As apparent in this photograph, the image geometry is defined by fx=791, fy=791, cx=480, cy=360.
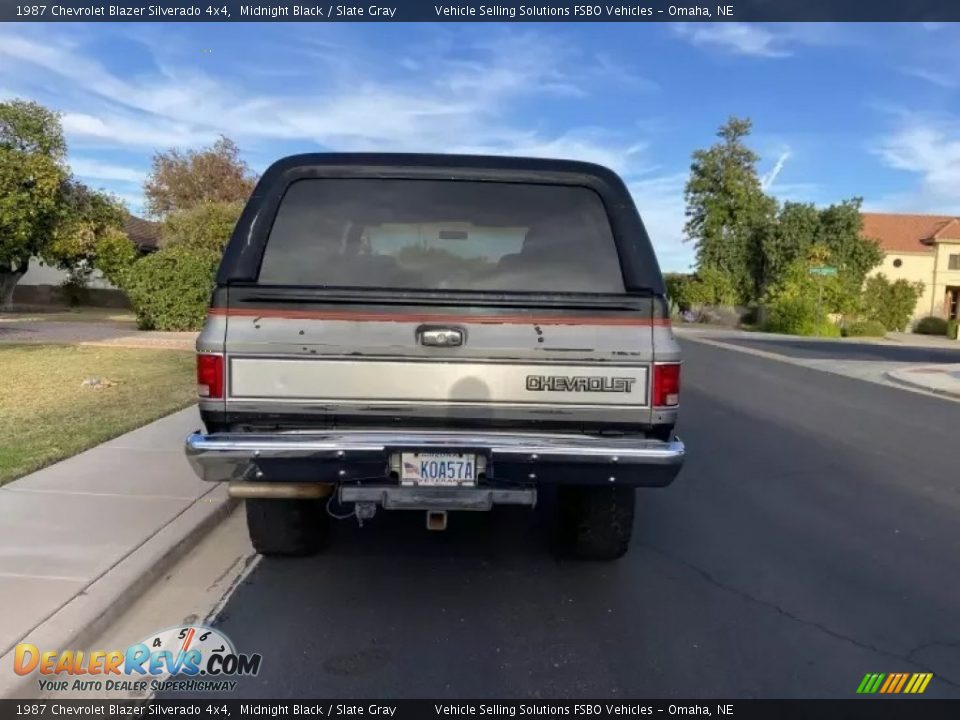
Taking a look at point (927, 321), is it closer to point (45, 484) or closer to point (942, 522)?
point (942, 522)

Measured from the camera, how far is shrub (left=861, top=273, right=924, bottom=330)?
143 feet

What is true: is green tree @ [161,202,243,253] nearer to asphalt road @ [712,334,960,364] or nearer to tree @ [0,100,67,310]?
tree @ [0,100,67,310]

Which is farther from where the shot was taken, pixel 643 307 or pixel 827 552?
pixel 827 552

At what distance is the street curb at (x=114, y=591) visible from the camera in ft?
10.8

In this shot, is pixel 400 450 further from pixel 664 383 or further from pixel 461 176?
pixel 461 176

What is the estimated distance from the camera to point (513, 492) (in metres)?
3.79

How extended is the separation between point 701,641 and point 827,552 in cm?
187

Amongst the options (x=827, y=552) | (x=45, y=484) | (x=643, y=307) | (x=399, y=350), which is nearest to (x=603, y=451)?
(x=643, y=307)

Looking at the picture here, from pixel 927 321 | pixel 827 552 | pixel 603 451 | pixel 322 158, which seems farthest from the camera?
pixel 927 321

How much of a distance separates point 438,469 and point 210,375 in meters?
1.16

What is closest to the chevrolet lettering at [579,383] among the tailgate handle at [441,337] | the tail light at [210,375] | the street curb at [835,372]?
the tailgate handle at [441,337]

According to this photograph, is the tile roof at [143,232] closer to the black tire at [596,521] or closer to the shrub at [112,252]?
the shrub at [112,252]

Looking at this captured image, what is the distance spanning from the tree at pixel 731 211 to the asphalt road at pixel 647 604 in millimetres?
42518

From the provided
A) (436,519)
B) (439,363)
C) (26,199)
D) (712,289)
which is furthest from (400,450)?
(712,289)
